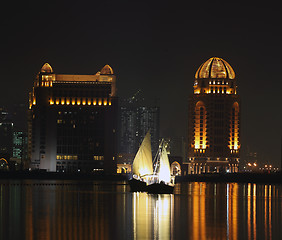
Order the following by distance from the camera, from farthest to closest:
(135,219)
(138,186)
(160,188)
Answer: (138,186), (160,188), (135,219)

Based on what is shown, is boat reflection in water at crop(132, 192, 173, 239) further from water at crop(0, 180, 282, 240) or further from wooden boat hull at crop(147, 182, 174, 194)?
wooden boat hull at crop(147, 182, 174, 194)

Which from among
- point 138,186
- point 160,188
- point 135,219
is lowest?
point 135,219

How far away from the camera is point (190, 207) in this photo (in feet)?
362

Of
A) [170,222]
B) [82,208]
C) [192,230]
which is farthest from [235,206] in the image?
[192,230]

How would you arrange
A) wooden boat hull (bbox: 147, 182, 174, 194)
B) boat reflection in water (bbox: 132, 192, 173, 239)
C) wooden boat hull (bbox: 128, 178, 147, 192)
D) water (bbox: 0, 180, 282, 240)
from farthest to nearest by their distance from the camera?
1. wooden boat hull (bbox: 128, 178, 147, 192)
2. wooden boat hull (bbox: 147, 182, 174, 194)
3. boat reflection in water (bbox: 132, 192, 173, 239)
4. water (bbox: 0, 180, 282, 240)

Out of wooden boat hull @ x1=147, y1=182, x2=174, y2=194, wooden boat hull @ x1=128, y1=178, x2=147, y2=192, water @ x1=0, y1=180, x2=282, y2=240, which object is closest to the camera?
water @ x1=0, y1=180, x2=282, y2=240

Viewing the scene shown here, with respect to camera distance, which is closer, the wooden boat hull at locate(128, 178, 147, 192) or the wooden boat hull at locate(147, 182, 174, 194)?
the wooden boat hull at locate(147, 182, 174, 194)

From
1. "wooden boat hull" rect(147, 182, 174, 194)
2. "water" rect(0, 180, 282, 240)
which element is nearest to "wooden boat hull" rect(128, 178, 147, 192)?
"wooden boat hull" rect(147, 182, 174, 194)

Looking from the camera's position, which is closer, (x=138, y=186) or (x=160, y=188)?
(x=160, y=188)

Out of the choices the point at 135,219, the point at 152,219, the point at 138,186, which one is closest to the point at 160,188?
the point at 138,186

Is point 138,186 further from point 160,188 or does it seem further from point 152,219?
point 152,219

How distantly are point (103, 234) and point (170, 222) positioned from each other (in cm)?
1420

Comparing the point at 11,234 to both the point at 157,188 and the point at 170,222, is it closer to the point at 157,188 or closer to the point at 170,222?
the point at 170,222

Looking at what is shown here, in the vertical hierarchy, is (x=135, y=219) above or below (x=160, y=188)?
below
